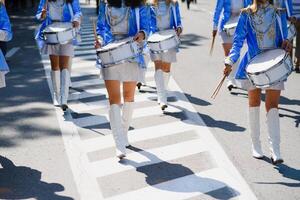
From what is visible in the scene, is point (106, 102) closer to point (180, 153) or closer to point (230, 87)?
point (230, 87)

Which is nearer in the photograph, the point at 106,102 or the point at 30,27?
the point at 106,102

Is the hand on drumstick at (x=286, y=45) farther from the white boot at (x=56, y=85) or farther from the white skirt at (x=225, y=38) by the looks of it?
the white boot at (x=56, y=85)

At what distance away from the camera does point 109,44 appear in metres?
5.81

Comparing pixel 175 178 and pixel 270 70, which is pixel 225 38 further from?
pixel 175 178

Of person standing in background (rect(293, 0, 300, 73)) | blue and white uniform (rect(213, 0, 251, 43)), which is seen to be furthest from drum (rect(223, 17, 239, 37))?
person standing in background (rect(293, 0, 300, 73))

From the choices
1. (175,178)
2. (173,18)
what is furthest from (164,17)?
(175,178)

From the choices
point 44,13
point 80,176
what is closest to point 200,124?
point 80,176

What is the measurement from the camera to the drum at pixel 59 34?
25.1ft

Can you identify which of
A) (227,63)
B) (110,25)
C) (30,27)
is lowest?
(30,27)

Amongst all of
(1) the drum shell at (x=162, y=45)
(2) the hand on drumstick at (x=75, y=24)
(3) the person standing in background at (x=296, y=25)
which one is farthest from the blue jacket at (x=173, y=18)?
(3) the person standing in background at (x=296, y=25)

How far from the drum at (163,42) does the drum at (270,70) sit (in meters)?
2.20

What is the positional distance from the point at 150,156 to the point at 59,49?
2.92 metres

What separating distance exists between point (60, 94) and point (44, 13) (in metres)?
1.34

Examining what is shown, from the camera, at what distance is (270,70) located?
521 centimetres
